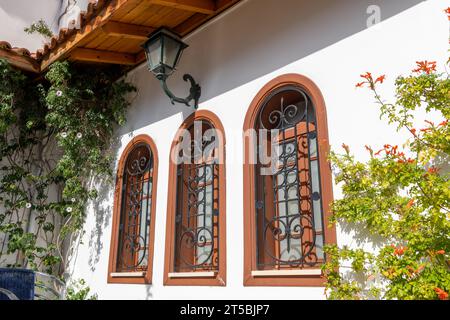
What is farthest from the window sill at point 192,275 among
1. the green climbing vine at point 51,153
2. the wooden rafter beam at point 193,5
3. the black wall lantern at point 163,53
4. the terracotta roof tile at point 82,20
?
the terracotta roof tile at point 82,20

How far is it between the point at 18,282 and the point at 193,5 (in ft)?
9.41

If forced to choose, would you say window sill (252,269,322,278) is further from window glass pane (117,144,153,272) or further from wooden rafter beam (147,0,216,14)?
wooden rafter beam (147,0,216,14)

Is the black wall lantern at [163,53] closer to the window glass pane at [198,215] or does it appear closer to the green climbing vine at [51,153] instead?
the window glass pane at [198,215]

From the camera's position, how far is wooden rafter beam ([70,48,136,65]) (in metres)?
4.68

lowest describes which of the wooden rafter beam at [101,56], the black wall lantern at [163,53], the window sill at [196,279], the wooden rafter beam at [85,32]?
the window sill at [196,279]

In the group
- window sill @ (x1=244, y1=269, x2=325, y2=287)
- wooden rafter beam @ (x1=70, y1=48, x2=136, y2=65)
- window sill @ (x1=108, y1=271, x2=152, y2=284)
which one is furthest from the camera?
wooden rafter beam @ (x1=70, y1=48, x2=136, y2=65)

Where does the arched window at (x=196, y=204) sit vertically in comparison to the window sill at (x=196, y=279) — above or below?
above

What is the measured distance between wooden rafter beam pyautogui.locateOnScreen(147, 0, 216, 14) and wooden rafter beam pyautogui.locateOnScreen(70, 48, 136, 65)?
4.65ft

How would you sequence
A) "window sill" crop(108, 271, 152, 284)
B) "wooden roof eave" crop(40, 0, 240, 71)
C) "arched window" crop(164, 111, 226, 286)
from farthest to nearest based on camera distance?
"window sill" crop(108, 271, 152, 284) < "wooden roof eave" crop(40, 0, 240, 71) < "arched window" crop(164, 111, 226, 286)

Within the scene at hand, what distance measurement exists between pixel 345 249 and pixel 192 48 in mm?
2839

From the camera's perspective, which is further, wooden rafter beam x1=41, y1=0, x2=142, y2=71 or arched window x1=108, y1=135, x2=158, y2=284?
arched window x1=108, y1=135, x2=158, y2=284

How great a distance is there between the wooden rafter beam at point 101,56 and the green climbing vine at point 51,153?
0.25 m

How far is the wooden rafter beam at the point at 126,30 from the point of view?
4.04m

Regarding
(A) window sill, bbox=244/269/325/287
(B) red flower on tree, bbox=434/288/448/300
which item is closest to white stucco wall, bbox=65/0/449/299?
(A) window sill, bbox=244/269/325/287
